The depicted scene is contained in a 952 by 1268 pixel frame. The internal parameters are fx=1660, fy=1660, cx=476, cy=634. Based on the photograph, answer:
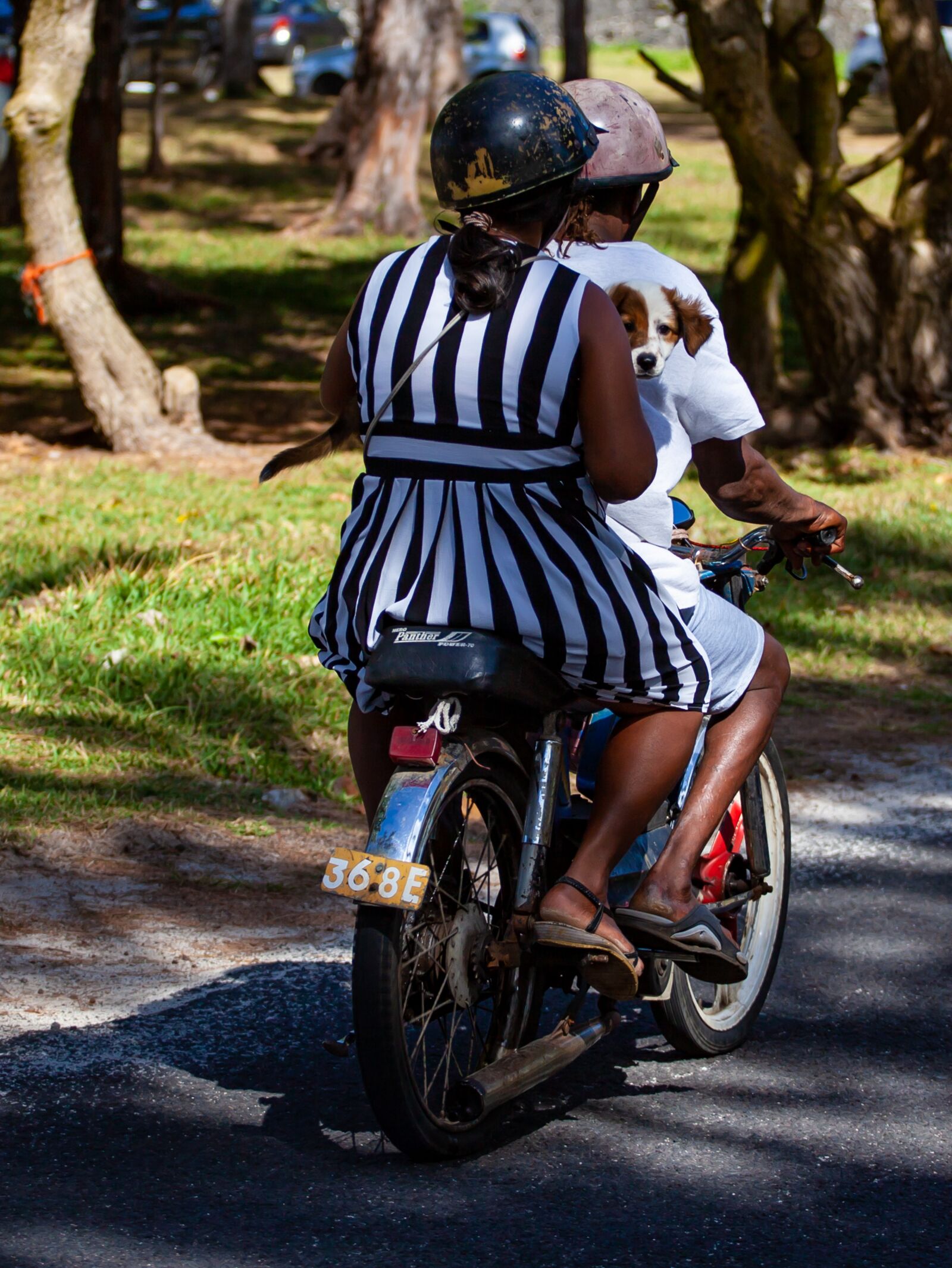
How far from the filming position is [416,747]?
2.91 m

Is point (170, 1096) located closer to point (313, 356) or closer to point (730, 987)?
point (730, 987)

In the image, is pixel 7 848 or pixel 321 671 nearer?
pixel 7 848

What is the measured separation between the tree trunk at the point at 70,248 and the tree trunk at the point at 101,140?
13.5ft

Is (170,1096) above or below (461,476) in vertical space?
below

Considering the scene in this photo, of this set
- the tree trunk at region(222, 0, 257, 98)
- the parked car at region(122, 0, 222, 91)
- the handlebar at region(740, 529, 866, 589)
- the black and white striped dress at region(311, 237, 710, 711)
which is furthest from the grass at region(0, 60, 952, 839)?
the parked car at region(122, 0, 222, 91)

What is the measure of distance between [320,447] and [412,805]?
2.77 ft

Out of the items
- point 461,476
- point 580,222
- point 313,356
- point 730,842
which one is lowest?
point 313,356

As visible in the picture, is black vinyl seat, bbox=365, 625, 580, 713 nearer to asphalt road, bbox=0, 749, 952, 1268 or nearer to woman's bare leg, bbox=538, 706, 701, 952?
woman's bare leg, bbox=538, 706, 701, 952

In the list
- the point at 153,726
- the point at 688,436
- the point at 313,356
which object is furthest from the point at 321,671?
the point at 313,356

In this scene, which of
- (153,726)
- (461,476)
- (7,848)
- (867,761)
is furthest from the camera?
(867,761)

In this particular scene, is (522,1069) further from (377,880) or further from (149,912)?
(149,912)

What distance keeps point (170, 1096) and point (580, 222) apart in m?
1.89

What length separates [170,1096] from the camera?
3.32 meters

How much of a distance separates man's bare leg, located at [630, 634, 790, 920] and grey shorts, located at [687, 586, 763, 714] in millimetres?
47
